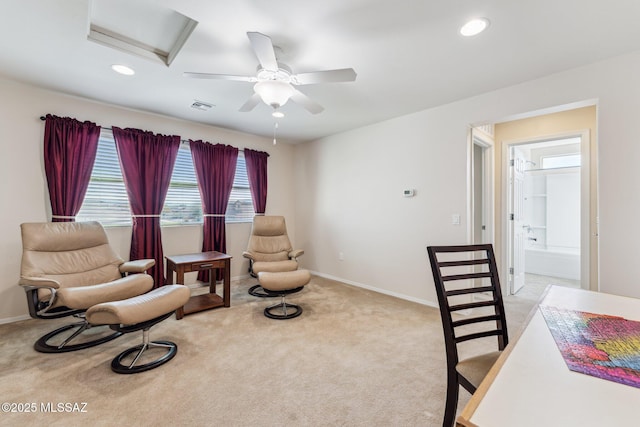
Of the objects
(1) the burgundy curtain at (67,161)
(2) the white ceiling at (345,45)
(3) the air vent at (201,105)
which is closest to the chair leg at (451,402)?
(2) the white ceiling at (345,45)

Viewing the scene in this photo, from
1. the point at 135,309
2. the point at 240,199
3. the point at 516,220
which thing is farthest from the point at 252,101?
the point at 516,220

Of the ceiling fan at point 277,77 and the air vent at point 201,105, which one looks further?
the air vent at point 201,105

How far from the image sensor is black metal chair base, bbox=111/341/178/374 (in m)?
2.00

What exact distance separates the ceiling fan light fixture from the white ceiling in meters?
0.32

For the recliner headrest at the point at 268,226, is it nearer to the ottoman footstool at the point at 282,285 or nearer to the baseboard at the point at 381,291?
the ottoman footstool at the point at 282,285

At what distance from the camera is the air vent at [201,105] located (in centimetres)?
331

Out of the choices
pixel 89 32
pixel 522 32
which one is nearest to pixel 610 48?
pixel 522 32

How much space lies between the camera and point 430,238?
343cm

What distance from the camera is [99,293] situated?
225cm

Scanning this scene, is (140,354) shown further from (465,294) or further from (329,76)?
(329,76)

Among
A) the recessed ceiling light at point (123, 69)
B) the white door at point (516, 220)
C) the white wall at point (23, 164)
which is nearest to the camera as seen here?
the recessed ceiling light at point (123, 69)

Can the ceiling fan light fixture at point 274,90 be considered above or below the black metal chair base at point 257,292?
above

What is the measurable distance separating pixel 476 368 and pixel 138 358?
235 centimetres

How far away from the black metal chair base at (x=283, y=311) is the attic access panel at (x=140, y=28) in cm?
264
